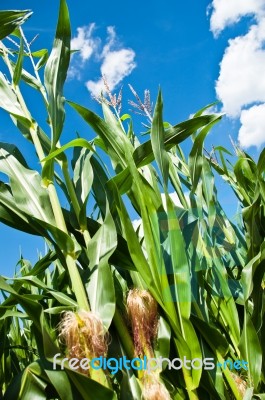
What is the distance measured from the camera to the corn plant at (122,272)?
3.50 feet

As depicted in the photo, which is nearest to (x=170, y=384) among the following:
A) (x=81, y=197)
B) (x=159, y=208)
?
(x=159, y=208)

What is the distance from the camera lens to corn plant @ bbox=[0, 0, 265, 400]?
3.50 ft

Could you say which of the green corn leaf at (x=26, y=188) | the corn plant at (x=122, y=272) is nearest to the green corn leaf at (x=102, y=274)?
the corn plant at (x=122, y=272)

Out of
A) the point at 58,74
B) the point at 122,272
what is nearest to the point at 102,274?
the point at 122,272

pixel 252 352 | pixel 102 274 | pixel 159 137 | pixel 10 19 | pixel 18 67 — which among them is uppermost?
pixel 10 19

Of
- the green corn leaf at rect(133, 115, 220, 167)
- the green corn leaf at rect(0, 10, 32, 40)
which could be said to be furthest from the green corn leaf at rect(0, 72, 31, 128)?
the green corn leaf at rect(133, 115, 220, 167)

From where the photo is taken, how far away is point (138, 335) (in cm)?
111

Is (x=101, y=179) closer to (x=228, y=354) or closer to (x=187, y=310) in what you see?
(x=187, y=310)

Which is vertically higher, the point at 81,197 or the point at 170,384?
the point at 81,197

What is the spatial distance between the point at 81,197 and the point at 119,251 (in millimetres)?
254

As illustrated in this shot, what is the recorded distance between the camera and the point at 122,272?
1427mm

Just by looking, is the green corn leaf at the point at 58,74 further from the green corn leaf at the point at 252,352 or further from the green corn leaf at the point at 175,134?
the green corn leaf at the point at 252,352

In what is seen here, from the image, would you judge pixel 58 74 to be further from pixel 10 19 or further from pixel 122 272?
pixel 122 272

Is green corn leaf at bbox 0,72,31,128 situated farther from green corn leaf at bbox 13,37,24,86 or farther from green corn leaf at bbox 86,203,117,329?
green corn leaf at bbox 86,203,117,329
